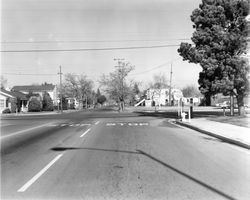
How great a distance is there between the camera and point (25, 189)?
6664 mm

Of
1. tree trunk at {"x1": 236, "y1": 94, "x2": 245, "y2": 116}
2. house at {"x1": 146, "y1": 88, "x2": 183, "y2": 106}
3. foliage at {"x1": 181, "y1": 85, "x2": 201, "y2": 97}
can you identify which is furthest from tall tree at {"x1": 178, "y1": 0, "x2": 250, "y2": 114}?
foliage at {"x1": 181, "y1": 85, "x2": 201, "y2": 97}

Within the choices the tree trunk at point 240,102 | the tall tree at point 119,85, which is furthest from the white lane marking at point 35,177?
the tall tree at point 119,85

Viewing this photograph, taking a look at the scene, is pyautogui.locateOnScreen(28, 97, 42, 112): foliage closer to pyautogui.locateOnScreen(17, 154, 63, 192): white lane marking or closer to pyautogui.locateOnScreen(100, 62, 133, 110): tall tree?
pyautogui.locateOnScreen(100, 62, 133, 110): tall tree

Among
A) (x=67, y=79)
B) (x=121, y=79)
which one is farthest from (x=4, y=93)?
(x=67, y=79)

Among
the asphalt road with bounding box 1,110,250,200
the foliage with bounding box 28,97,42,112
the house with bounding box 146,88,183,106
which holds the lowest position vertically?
the asphalt road with bounding box 1,110,250,200

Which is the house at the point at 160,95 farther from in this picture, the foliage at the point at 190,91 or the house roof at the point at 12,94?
the house roof at the point at 12,94

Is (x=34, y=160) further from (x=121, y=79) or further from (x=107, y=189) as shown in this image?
(x=121, y=79)

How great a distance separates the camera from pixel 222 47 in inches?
1143

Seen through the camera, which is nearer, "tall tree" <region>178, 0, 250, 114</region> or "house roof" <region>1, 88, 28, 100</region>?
"tall tree" <region>178, 0, 250, 114</region>

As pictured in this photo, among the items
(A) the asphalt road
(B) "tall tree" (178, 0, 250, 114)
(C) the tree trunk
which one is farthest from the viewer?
(C) the tree trunk

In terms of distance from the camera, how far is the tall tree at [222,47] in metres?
28.4

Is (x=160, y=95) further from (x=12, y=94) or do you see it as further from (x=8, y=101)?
(x=8, y=101)

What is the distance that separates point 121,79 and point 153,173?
6807 centimetres

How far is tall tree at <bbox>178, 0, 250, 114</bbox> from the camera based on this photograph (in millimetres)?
28359
